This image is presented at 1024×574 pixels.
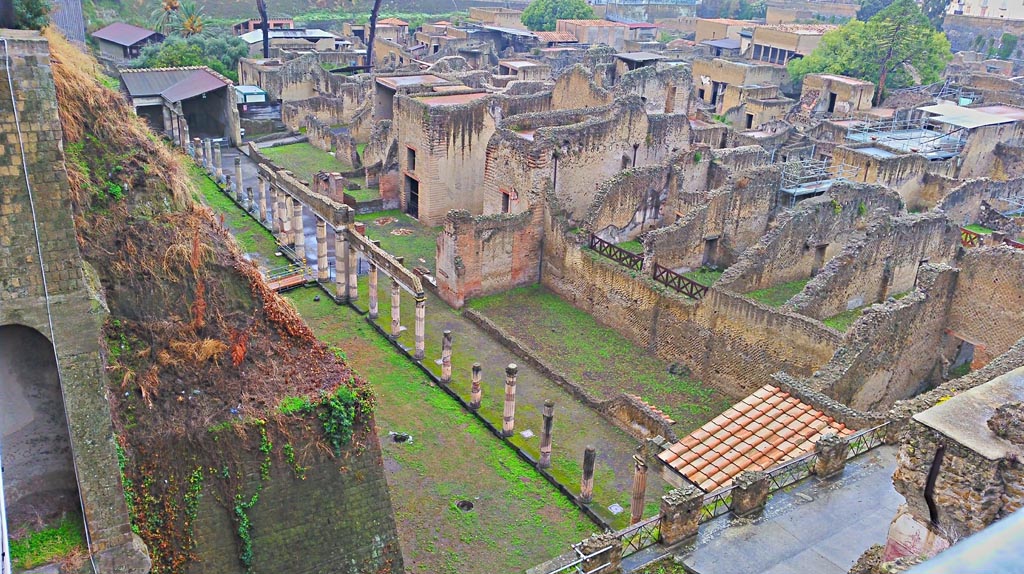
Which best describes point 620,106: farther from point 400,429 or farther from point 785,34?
point 785,34

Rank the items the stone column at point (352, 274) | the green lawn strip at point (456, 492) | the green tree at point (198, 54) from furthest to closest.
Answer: the green tree at point (198, 54) → the stone column at point (352, 274) → the green lawn strip at point (456, 492)

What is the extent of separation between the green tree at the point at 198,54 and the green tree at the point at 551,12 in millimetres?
32684

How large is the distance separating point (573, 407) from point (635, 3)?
315 ft

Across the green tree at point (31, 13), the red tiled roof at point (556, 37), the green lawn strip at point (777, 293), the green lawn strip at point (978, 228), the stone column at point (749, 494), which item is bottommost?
the green lawn strip at point (978, 228)

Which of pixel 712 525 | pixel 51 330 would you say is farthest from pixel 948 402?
→ pixel 51 330

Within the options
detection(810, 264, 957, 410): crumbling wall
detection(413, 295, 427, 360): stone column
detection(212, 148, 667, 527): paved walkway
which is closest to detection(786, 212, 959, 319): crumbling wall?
detection(810, 264, 957, 410): crumbling wall

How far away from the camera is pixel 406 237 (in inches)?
1219

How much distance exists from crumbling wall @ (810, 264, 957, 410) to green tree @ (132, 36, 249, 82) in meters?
40.4

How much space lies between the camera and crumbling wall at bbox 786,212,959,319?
22.0 metres

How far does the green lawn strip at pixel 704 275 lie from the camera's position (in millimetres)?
26341

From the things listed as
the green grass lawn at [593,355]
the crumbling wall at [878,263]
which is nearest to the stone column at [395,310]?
the green grass lawn at [593,355]

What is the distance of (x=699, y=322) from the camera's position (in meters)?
21.4

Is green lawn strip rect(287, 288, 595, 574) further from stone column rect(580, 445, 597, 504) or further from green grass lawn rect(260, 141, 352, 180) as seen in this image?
green grass lawn rect(260, 141, 352, 180)

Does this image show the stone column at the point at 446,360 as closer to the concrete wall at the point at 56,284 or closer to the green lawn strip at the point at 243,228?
the green lawn strip at the point at 243,228
